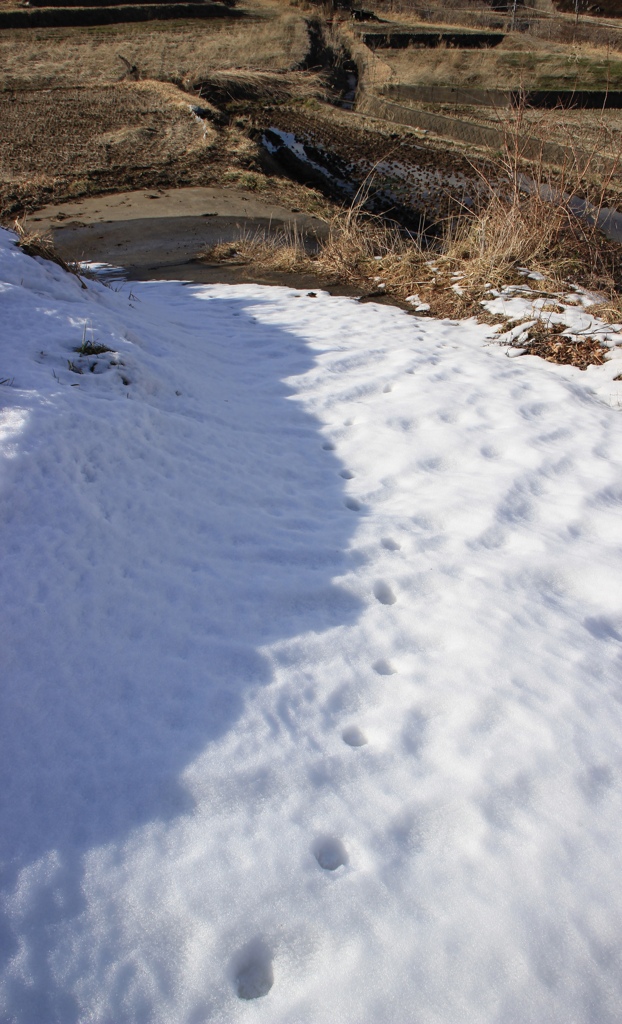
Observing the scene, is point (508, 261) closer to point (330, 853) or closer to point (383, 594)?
point (383, 594)

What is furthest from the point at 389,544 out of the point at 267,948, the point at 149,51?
the point at 149,51

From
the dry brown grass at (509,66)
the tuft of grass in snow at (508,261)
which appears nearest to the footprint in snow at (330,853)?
the tuft of grass in snow at (508,261)

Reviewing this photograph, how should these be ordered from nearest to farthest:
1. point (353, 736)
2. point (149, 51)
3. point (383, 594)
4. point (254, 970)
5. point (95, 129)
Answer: point (254, 970), point (353, 736), point (383, 594), point (95, 129), point (149, 51)

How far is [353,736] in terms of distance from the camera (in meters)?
2.04

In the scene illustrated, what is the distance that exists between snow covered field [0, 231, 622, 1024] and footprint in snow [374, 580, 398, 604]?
0.03 meters

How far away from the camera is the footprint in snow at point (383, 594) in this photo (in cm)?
259

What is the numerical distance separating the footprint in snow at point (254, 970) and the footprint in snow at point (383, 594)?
1.35m

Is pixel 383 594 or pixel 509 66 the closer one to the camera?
pixel 383 594

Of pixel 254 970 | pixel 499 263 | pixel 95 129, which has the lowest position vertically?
pixel 254 970

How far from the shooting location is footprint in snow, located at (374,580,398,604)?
8.51ft

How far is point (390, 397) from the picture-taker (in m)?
4.40

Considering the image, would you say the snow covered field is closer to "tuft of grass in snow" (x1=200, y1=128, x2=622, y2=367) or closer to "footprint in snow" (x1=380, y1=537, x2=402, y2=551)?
"footprint in snow" (x1=380, y1=537, x2=402, y2=551)

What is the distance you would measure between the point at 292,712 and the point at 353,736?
215mm

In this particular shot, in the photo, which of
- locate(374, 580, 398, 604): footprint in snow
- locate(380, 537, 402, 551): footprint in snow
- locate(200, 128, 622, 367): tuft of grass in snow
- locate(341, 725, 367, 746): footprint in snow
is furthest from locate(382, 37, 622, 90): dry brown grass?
locate(341, 725, 367, 746): footprint in snow
